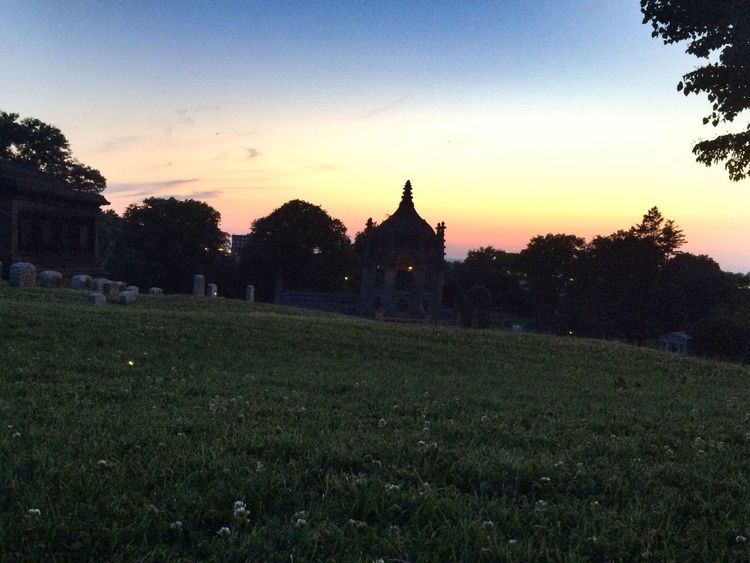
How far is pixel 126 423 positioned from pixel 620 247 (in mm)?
65374

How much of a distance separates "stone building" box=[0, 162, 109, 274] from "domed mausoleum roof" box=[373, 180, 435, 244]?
78.2 ft

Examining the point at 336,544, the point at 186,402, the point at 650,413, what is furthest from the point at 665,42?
the point at 336,544

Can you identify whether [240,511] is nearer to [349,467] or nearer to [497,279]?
[349,467]

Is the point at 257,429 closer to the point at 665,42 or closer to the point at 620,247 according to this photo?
the point at 665,42

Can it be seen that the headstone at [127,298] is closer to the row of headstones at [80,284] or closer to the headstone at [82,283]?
the row of headstones at [80,284]

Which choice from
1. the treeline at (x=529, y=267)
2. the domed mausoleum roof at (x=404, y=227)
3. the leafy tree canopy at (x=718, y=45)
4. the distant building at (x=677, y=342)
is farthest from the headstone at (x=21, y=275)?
the distant building at (x=677, y=342)

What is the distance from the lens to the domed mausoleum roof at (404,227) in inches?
2099

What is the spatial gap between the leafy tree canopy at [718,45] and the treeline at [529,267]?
1443 inches

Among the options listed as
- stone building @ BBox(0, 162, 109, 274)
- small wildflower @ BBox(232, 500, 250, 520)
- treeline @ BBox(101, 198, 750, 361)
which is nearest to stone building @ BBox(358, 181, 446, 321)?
treeline @ BBox(101, 198, 750, 361)

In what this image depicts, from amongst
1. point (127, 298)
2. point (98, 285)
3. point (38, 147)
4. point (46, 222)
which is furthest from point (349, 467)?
point (38, 147)

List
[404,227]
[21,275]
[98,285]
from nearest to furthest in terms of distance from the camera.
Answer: [21,275] < [98,285] < [404,227]

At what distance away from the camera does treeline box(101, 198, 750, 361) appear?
6019 cm

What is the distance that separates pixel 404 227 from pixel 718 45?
39.9 m

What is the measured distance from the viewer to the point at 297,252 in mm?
70875
